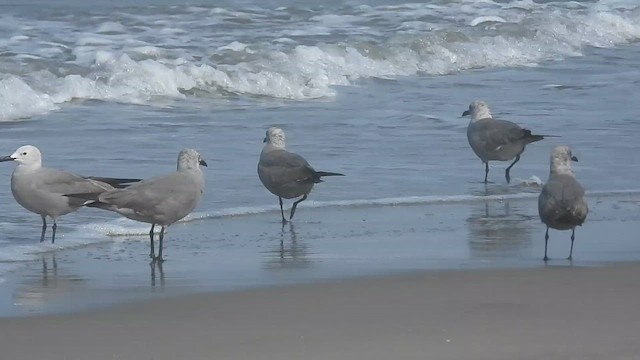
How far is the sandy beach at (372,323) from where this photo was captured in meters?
5.59

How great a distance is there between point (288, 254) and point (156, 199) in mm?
778

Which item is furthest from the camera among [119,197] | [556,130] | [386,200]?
[556,130]

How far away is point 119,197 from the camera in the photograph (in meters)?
8.02

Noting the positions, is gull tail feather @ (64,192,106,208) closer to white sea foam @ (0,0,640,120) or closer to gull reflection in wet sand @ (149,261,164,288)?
gull reflection in wet sand @ (149,261,164,288)

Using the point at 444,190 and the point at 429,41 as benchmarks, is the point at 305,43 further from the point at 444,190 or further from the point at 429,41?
the point at 444,190

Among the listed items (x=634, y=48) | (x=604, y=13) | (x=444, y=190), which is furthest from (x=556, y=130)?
(x=604, y=13)

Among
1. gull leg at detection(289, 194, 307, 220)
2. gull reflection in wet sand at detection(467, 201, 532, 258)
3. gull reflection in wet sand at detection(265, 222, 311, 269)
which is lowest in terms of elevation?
gull reflection in wet sand at detection(265, 222, 311, 269)

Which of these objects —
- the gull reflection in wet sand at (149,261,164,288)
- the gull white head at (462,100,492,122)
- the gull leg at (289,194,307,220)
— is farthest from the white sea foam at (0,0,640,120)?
the gull reflection in wet sand at (149,261,164,288)

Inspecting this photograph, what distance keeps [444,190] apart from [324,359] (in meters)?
4.67

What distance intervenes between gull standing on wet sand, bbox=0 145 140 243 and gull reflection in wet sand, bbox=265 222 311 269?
37.2 inches

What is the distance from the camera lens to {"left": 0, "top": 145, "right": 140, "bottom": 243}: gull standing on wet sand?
8.42 m

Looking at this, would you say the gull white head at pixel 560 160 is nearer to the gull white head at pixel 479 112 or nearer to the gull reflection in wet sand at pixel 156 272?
the gull reflection in wet sand at pixel 156 272

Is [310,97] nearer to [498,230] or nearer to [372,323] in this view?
[498,230]

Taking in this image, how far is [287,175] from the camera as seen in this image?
9320mm
